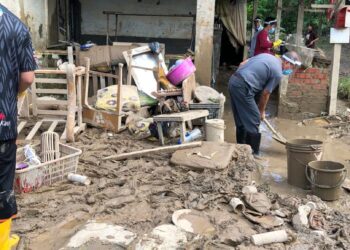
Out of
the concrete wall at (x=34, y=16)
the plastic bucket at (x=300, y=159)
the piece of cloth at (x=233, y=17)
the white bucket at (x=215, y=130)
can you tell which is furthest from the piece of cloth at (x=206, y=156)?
the piece of cloth at (x=233, y=17)

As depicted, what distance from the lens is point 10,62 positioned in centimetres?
277

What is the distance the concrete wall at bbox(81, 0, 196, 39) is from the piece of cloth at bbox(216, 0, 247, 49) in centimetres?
169

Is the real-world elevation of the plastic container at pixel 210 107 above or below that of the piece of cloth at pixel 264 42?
below

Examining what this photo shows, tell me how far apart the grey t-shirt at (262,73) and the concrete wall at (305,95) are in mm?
2877

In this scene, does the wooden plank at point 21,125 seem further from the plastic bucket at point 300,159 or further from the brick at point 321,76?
the brick at point 321,76

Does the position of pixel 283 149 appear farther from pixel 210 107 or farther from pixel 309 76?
pixel 309 76

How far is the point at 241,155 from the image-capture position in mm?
5605

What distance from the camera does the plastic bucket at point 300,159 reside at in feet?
18.6

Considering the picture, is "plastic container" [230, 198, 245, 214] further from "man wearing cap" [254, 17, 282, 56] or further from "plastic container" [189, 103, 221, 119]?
"man wearing cap" [254, 17, 282, 56]

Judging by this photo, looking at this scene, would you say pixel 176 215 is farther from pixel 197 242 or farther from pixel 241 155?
pixel 241 155

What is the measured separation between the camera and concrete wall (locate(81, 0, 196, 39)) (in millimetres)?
12648

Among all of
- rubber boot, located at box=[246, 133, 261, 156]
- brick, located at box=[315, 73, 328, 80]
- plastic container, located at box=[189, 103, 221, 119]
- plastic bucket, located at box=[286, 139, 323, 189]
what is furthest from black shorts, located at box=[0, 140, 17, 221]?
brick, located at box=[315, 73, 328, 80]

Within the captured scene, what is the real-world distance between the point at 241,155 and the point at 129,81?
286 centimetres

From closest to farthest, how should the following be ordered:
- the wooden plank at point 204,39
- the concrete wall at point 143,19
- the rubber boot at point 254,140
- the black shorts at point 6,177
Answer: the black shorts at point 6,177
the rubber boot at point 254,140
the wooden plank at point 204,39
the concrete wall at point 143,19
